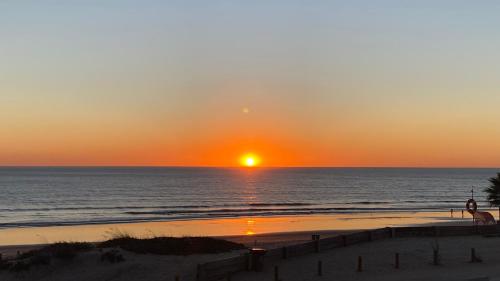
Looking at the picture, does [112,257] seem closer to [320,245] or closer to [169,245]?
[169,245]

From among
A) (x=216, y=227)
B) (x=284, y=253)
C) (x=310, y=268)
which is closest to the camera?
(x=310, y=268)

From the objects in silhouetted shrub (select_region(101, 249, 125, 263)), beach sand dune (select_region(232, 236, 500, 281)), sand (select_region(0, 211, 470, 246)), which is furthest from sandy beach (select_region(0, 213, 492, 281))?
sand (select_region(0, 211, 470, 246))

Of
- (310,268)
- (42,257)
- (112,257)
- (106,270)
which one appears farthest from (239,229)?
(42,257)

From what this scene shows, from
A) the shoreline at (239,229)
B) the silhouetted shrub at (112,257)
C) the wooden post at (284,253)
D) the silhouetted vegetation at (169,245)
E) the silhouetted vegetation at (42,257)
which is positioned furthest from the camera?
the shoreline at (239,229)

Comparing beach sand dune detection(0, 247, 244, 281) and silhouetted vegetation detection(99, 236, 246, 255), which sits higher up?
silhouetted vegetation detection(99, 236, 246, 255)

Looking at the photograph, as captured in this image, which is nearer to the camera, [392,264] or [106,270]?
[106,270]

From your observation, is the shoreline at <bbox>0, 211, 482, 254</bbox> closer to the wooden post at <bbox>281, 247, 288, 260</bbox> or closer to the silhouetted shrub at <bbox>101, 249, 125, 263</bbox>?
the wooden post at <bbox>281, 247, 288, 260</bbox>

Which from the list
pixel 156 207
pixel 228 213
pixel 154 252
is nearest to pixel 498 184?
pixel 154 252

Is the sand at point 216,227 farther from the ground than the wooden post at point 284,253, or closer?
closer

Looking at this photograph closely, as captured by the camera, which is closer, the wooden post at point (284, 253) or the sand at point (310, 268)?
the sand at point (310, 268)

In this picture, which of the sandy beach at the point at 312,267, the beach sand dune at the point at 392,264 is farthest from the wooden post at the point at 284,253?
the sandy beach at the point at 312,267

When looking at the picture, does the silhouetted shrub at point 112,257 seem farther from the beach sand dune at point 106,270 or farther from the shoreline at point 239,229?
the shoreline at point 239,229

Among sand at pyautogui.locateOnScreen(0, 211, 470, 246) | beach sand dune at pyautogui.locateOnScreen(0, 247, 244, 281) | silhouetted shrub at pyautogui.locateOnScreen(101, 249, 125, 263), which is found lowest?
sand at pyautogui.locateOnScreen(0, 211, 470, 246)

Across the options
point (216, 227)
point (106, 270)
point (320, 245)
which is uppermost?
point (320, 245)
